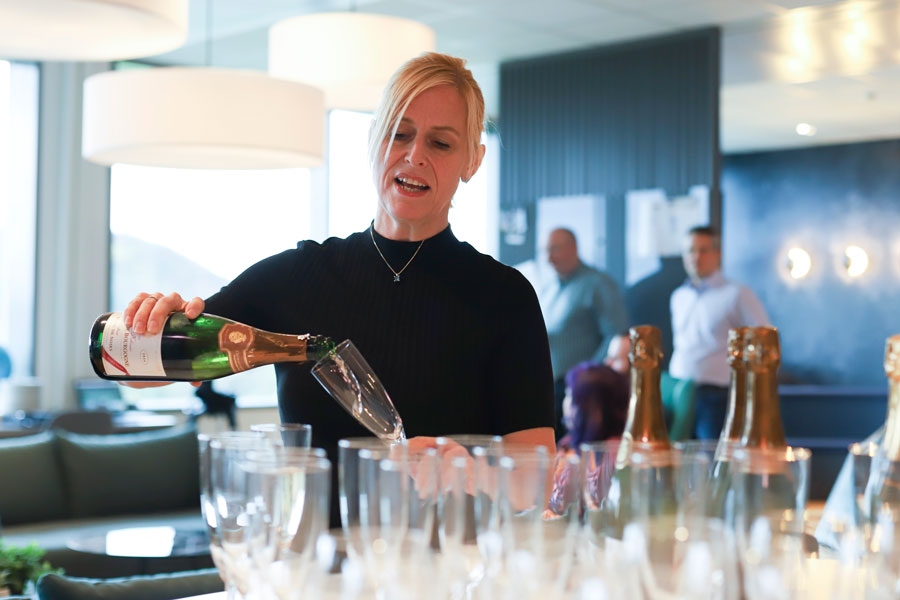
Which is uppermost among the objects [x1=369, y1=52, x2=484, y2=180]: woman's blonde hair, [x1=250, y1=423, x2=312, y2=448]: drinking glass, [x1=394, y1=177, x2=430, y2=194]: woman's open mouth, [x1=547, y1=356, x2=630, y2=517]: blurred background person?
[x1=369, y1=52, x2=484, y2=180]: woman's blonde hair

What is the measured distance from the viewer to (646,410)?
1.07 meters

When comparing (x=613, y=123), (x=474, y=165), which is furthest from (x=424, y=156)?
(x=613, y=123)

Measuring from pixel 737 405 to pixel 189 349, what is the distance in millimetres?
686

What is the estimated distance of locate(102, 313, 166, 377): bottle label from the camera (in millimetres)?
1296

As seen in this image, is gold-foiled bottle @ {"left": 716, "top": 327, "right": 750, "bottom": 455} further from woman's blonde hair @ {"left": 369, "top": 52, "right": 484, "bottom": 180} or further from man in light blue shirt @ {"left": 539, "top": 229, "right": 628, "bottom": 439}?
man in light blue shirt @ {"left": 539, "top": 229, "right": 628, "bottom": 439}

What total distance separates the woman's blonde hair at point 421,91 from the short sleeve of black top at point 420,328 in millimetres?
177

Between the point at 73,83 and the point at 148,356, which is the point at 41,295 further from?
the point at 148,356

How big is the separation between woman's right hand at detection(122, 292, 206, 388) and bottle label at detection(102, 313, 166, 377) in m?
0.01

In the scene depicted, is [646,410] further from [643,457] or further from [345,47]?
[345,47]

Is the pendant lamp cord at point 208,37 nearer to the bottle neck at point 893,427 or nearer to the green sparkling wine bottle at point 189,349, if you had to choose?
the green sparkling wine bottle at point 189,349

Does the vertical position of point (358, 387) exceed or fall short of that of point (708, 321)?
it falls short

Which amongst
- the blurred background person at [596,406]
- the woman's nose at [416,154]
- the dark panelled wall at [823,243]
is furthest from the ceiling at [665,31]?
the woman's nose at [416,154]

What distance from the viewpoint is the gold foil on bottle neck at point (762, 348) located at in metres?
0.96

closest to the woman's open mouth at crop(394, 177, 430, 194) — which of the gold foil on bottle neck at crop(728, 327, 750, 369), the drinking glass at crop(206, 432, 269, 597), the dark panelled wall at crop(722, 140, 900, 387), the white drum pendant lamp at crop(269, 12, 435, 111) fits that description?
the gold foil on bottle neck at crop(728, 327, 750, 369)
